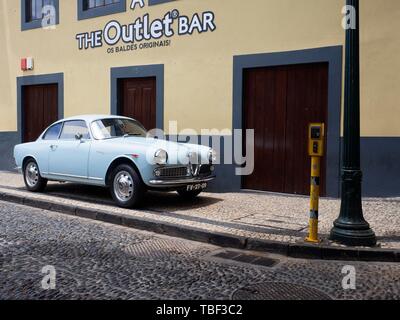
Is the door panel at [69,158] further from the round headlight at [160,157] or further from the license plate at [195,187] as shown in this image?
the license plate at [195,187]

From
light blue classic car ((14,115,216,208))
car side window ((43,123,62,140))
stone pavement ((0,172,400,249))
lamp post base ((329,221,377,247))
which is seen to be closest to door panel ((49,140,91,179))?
light blue classic car ((14,115,216,208))

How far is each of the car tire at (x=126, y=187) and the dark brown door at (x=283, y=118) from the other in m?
2.88

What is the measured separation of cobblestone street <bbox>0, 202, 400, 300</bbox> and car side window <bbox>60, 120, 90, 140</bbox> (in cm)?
248

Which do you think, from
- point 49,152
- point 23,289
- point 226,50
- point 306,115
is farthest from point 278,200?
point 23,289

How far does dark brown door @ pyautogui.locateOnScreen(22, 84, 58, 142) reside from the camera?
12.9 meters

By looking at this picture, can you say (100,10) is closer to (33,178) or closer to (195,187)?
(33,178)

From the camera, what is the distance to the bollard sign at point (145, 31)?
9.78m

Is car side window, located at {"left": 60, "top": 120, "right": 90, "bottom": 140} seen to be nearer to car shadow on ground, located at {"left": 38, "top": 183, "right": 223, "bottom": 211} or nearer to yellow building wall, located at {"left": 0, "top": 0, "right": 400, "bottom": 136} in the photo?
car shadow on ground, located at {"left": 38, "top": 183, "right": 223, "bottom": 211}

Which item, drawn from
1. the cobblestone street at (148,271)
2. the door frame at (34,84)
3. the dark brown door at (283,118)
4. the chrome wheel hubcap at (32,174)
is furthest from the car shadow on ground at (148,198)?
the door frame at (34,84)

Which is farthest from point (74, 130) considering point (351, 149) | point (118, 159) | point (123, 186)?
point (351, 149)

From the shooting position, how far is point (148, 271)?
15.3 feet

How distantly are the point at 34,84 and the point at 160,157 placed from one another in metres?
7.68
